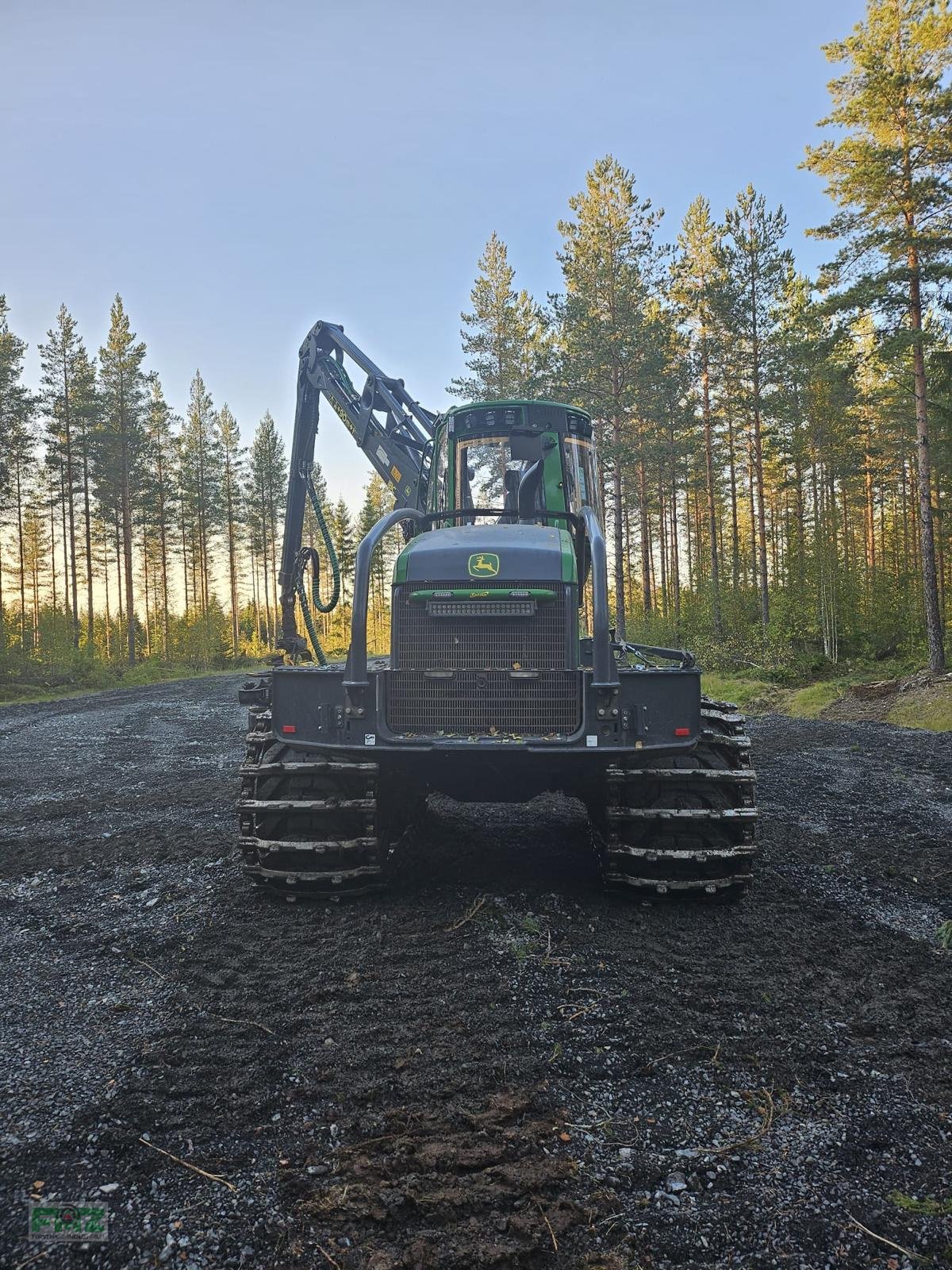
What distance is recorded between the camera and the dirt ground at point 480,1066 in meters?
2.00

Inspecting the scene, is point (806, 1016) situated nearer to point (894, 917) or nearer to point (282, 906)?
point (894, 917)

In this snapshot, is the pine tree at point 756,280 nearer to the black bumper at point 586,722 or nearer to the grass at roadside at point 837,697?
the grass at roadside at point 837,697

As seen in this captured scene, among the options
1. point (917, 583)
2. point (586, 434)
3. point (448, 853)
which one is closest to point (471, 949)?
point (448, 853)

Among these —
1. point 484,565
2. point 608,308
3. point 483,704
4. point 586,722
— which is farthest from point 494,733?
point 608,308

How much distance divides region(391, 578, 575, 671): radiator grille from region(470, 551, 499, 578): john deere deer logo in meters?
0.07

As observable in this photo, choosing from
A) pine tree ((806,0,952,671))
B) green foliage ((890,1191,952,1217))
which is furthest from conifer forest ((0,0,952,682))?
green foliage ((890,1191,952,1217))

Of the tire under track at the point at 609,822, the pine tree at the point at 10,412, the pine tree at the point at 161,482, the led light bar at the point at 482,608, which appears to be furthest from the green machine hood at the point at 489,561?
the pine tree at the point at 161,482

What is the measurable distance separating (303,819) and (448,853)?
55.4 inches

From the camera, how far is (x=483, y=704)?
4.38 metres

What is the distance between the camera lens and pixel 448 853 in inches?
221

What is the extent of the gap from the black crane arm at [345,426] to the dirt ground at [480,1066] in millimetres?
3637

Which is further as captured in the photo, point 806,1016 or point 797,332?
Result: point 797,332

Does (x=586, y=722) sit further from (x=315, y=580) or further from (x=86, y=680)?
(x=86, y=680)

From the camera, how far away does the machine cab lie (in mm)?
6059
